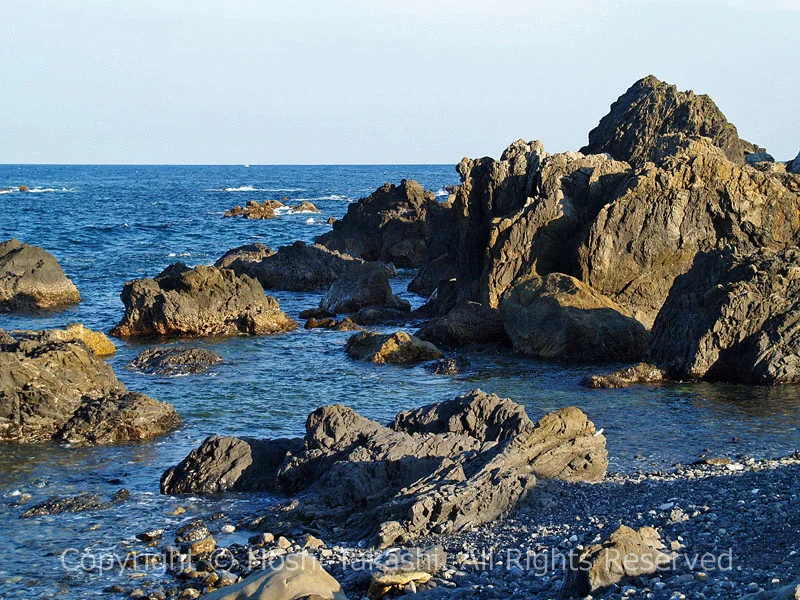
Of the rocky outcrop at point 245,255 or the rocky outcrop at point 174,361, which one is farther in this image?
the rocky outcrop at point 245,255

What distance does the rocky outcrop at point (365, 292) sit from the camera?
33688mm

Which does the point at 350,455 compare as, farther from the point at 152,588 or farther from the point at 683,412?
the point at 683,412

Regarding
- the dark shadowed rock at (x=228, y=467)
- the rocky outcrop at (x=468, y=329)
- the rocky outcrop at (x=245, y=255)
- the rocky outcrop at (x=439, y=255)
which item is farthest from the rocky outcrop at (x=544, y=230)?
the rocky outcrop at (x=245, y=255)

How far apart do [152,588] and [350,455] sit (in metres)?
3.92

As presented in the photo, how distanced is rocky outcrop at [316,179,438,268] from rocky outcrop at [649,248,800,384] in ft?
85.4

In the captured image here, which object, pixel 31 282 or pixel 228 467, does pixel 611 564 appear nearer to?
pixel 228 467

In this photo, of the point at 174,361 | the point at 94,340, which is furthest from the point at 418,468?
the point at 94,340

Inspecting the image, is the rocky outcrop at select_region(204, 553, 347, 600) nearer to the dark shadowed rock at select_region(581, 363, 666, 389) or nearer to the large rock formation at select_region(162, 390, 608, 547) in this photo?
the large rock formation at select_region(162, 390, 608, 547)

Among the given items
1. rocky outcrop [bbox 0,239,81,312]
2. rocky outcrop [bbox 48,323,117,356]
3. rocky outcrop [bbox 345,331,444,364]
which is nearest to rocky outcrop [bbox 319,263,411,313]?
rocky outcrop [bbox 345,331,444,364]

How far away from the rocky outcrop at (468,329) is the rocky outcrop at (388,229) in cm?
2089

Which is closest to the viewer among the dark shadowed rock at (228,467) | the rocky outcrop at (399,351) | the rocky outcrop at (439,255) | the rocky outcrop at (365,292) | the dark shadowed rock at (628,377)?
the dark shadowed rock at (228,467)

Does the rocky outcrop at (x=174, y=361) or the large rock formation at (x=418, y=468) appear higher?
the large rock formation at (x=418, y=468)

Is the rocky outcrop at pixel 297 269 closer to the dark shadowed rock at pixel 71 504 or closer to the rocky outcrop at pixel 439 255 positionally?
the rocky outcrop at pixel 439 255

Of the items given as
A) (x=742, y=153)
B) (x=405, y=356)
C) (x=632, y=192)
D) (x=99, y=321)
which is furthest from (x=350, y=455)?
(x=742, y=153)
